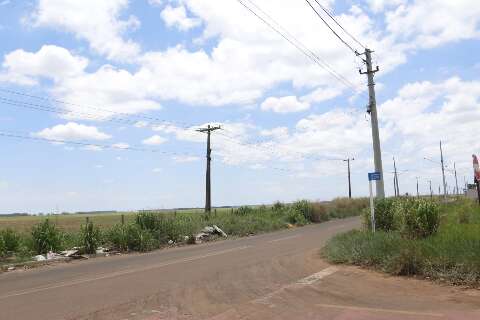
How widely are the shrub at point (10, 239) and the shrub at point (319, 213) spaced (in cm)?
3220

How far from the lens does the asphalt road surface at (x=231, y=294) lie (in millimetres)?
9008

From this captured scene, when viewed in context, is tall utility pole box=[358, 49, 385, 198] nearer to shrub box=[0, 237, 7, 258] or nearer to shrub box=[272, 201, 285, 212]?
shrub box=[0, 237, 7, 258]

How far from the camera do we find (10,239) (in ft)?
73.5

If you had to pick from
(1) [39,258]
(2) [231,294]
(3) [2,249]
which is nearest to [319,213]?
(1) [39,258]

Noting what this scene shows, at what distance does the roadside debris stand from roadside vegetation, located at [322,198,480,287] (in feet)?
41.4

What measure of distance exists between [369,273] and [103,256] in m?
13.1

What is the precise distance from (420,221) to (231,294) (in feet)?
25.9

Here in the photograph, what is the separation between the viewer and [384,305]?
9477 mm

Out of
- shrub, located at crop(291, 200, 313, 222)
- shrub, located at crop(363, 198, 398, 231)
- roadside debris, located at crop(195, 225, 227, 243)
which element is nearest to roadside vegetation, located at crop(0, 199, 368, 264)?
roadside debris, located at crop(195, 225, 227, 243)

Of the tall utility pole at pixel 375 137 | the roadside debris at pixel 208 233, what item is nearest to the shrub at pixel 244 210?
the roadside debris at pixel 208 233

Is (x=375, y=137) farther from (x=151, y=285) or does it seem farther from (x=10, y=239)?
(x=10, y=239)

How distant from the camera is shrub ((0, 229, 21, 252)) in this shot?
2211 cm

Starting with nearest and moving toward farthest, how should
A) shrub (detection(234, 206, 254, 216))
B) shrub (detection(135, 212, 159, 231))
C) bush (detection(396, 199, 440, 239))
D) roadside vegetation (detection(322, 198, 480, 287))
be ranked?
roadside vegetation (detection(322, 198, 480, 287)) → bush (detection(396, 199, 440, 239)) → shrub (detection(135, 212, 159, 231)) → shrub (detection(234, 206, 254, 216))

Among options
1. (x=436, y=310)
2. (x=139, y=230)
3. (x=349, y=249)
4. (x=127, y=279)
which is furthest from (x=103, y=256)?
(x=436, y=310)
